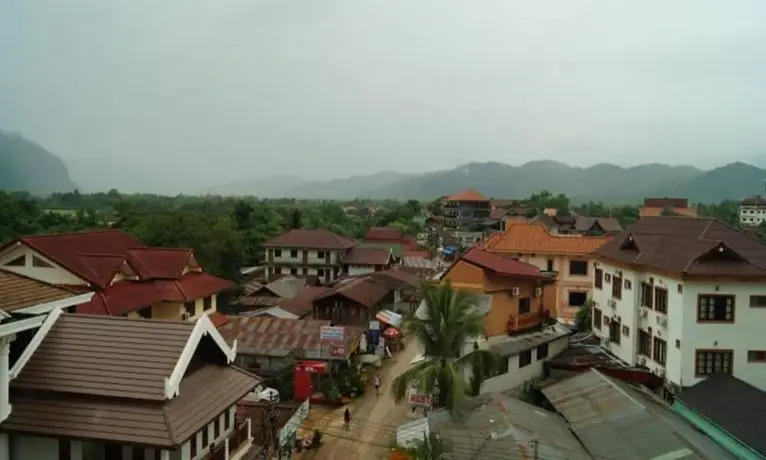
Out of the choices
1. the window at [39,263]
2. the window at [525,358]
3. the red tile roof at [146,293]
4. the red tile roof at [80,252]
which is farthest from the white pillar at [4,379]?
the window at [525,358]

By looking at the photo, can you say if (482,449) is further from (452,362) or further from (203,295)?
(203,295)

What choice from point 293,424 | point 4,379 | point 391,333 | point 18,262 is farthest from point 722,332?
point 18,262

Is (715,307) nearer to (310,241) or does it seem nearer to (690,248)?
(690,248)

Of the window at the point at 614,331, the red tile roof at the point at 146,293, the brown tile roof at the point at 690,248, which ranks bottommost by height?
the window at the point at 614,331

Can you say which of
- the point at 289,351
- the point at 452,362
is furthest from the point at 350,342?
the point at 452,362

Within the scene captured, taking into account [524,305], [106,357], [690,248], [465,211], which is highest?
[690,248]

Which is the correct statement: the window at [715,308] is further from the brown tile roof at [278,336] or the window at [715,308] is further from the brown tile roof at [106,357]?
the brown tile roof at [106,357]
